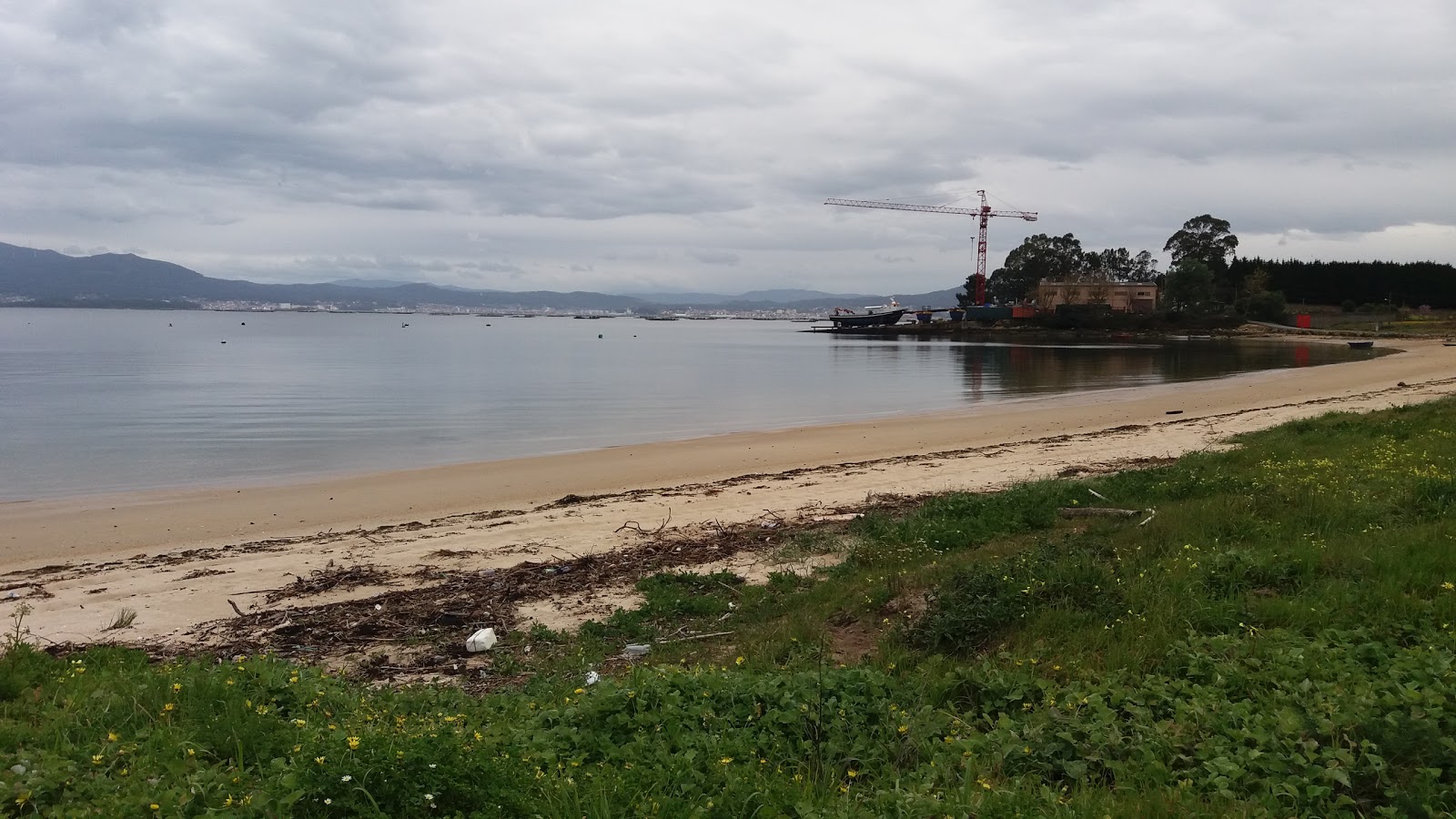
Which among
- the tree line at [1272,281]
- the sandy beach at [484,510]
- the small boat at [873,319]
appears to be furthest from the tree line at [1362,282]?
the sandy beach at [484,510]

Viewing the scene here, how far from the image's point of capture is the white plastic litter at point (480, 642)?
7.25m

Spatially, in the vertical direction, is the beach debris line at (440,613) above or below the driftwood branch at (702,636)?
below

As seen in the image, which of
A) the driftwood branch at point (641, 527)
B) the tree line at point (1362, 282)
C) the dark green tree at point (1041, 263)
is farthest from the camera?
the dark green tree at point (1041, 263)

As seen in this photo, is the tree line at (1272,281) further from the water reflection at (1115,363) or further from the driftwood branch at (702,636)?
the driftwood branch at (702,636)

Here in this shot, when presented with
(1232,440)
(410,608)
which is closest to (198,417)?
(410,608)

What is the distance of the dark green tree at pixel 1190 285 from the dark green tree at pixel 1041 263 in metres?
35.0

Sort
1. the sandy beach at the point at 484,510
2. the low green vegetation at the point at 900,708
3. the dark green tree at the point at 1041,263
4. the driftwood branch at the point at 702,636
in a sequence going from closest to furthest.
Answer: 1. the low green vegetation at the point at 900,708
2. the driftwood branch at the point at 702,636
3. the sandy beach at the point at 484,510
4. the dark green tree at the point at 1041,263

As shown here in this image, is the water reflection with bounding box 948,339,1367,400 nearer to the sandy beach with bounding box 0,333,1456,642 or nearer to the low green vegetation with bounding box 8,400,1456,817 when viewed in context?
the sandy beach with bounding box 0,333,1456,642

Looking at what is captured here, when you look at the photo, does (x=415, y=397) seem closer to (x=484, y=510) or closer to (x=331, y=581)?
(x=484, y=510)

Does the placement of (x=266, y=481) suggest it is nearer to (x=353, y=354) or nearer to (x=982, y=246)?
(x=353, y=354)

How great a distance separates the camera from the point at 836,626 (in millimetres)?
6977

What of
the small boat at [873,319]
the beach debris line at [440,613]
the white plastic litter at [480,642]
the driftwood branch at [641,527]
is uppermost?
the small boat at [873,319]

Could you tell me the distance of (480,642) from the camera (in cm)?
728

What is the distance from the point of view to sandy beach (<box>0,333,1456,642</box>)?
984cm
